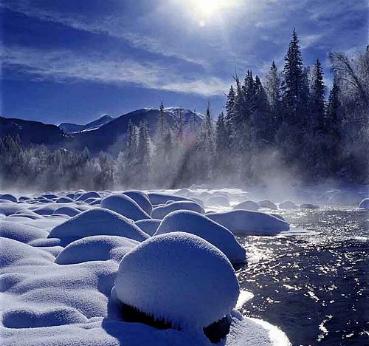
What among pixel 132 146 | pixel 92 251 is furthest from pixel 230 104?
pixel 92 251

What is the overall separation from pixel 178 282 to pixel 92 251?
10.2 ft

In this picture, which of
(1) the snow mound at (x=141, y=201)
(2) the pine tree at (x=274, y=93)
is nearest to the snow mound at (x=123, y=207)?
(1) the snow mound at (x=141, y=201)

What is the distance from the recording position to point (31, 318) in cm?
556

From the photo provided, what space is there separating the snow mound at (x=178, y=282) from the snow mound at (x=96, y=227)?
4710mm

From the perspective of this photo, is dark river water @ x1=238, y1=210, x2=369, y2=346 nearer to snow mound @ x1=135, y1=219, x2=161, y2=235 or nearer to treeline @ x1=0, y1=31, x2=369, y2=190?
snow mound @ x1=135, y1=219, x2=161, y2=235

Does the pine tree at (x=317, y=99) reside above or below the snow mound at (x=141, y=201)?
above

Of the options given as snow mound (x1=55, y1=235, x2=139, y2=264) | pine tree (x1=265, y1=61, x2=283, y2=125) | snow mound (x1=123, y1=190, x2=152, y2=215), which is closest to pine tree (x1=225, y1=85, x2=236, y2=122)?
Result: pine tree (x1=265, y1=61, x2=283, y2=125)

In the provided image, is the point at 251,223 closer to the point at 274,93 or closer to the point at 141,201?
the point at 141,201

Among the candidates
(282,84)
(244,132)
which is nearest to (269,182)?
(244,132)

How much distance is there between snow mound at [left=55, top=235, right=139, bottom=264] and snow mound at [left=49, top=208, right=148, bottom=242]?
7.75 ft

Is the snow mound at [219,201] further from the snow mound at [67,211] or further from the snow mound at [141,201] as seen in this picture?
the snow mound at [67,211]

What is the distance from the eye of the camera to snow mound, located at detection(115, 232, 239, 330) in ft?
19.3

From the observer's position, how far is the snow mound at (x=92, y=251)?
8359 millimetres

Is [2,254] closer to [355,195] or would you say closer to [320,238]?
[320,238]
